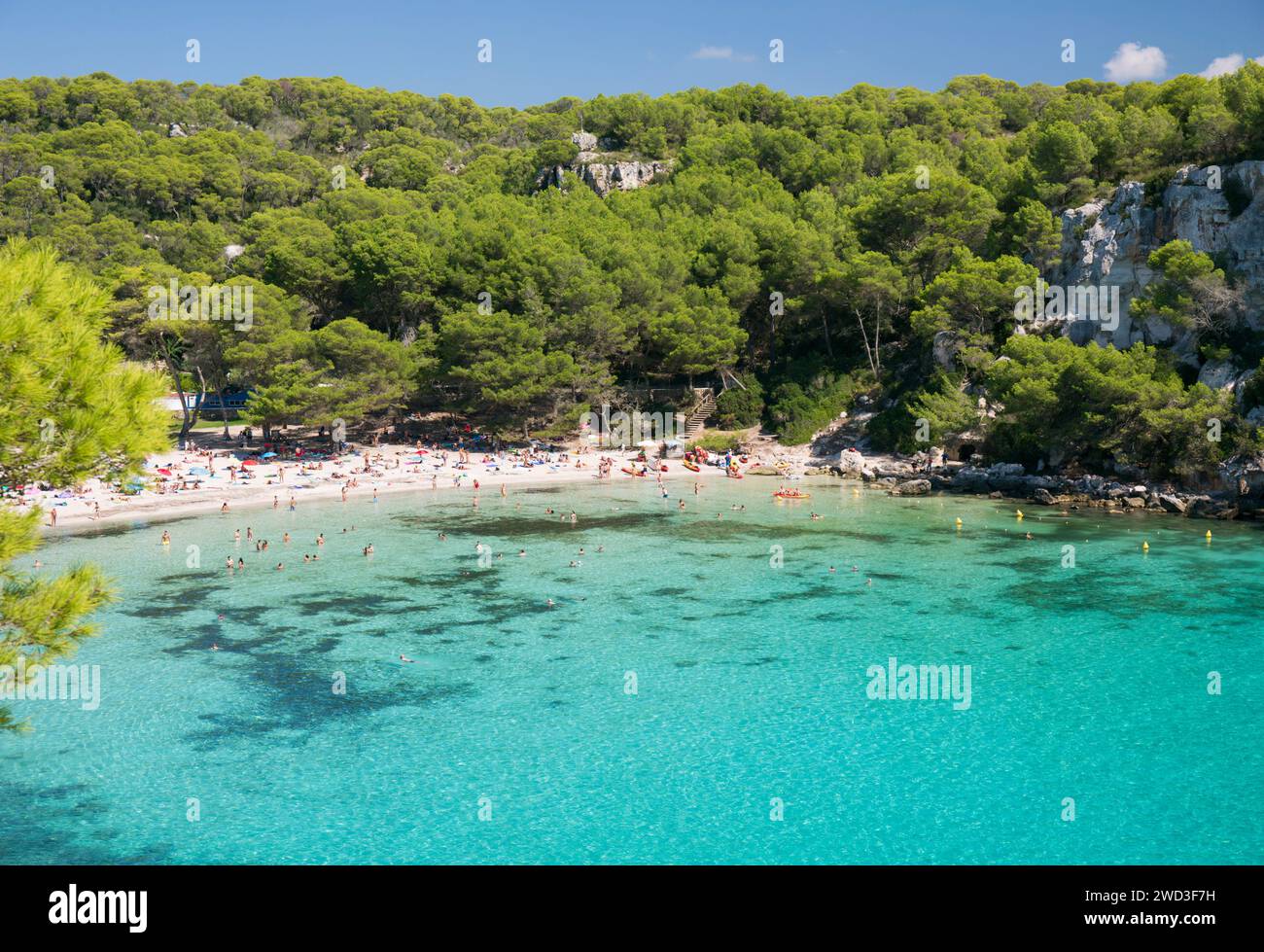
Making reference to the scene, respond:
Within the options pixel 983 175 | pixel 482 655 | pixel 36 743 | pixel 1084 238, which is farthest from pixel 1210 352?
pixel 36 743

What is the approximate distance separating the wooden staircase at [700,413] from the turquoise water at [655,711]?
84.4 ft

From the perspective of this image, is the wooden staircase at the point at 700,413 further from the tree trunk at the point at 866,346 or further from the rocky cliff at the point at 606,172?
the rocky cliff at the point at 606,172

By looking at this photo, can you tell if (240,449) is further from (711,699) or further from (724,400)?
(711,699)

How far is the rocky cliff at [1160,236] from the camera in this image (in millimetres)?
43219

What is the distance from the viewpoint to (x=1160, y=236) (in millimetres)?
47250

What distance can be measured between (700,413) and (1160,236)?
28158 millimetres

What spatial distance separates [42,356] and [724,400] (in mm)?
54227
